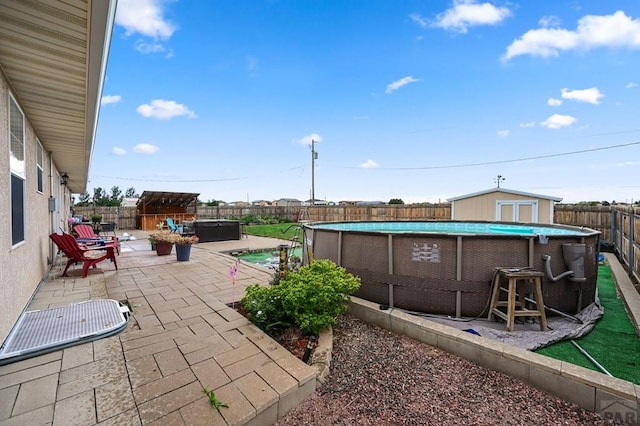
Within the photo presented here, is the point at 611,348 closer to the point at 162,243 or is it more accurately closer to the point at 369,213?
the point at 162,243

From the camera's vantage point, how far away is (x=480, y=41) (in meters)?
9.09

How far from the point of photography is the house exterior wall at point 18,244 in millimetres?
2584

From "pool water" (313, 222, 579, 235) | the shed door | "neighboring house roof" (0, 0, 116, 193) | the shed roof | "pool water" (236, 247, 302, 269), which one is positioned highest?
"neighboring house roof" (0, 0, 116, 193)

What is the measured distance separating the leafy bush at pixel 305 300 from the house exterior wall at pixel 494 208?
1020 centimetres

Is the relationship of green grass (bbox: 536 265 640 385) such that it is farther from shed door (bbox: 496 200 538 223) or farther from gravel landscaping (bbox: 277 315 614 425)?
shed door (bbox: 496 200 538 223)

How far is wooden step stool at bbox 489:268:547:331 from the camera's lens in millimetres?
3057

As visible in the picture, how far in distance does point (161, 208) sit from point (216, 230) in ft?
26.8

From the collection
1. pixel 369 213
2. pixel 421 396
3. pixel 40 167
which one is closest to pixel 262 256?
pixel 40 167

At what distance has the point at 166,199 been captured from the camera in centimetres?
1591

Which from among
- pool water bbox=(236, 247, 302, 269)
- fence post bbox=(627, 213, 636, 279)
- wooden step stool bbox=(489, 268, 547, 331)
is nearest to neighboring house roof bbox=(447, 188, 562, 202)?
fence post bbox=(627, 213, 636, 279)

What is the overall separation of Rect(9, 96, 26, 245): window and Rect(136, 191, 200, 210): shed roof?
12081mm

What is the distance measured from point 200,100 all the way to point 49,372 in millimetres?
13396

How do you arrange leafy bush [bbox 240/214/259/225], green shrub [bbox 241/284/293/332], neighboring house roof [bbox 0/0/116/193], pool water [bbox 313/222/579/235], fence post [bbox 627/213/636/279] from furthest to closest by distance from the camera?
leafy bush [bbox 240/214/259/225] → pool water [bbox 313/222/579/235] → fence post [bbox 627/213/636/279] → green shrub [bbox 241/284/293/332] → neighboring house roof [bbox 0/0/116/193]

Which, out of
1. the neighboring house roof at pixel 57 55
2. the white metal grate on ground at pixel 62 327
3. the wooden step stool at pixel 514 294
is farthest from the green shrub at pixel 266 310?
the neighboring house roof at pixel 57 55
